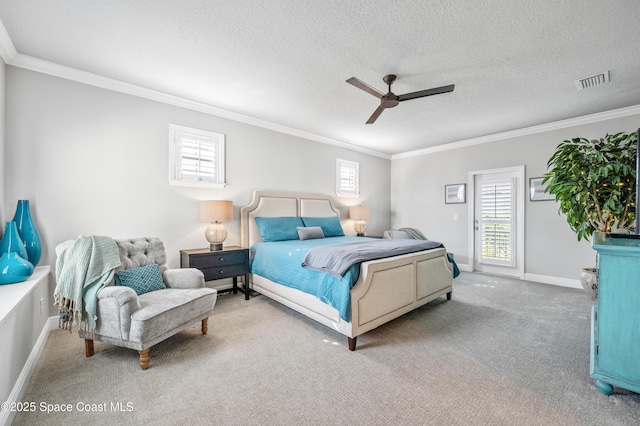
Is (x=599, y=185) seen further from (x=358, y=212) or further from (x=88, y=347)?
(x=88, y=347)

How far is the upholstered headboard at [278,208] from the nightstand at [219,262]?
471mm

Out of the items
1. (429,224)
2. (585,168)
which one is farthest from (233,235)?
Answer: (585,168)

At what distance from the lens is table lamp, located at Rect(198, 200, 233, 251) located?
3.51m

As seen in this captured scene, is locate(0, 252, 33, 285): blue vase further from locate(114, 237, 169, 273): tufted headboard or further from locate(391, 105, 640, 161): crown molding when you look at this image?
locate(391, 105, 640, 161): crown molding

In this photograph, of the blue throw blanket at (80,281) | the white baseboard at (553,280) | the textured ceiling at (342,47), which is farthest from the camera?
the white baseboard at (553,280)

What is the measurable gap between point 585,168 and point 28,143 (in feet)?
20.0

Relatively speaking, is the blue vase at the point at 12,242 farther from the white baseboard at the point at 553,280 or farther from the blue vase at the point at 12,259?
the white baseboard at the point at 553,280

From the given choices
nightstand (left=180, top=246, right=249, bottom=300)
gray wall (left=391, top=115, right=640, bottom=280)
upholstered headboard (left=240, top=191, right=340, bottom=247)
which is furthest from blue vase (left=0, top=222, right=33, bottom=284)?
gray wall (left=391, top=115, right=640, bottom=280)

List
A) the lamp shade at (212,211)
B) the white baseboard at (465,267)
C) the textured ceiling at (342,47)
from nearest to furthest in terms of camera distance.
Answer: the textured ceiling at (342,47) < the lamp shade at (212,211) < the white baseboard at (465,267)

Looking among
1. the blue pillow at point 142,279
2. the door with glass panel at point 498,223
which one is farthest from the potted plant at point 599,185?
the blue pillow at point 142,279

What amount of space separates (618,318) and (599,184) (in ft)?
7.64

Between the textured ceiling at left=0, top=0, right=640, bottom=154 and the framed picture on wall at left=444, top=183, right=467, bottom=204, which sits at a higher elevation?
the textured ceiling at left=0, top=0, right=640, bottom=154

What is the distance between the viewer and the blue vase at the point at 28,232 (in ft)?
8.02

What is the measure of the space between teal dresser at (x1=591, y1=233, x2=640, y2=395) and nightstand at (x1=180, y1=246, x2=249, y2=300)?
11.2ft
